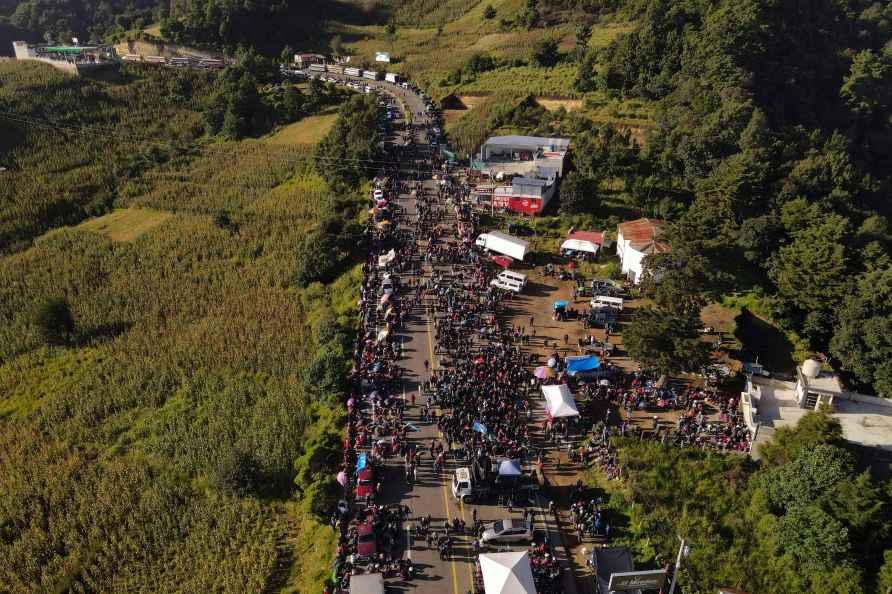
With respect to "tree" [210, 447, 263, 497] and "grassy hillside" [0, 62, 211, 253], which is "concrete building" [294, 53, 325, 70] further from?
"tree" [210, 447, 263, 497]

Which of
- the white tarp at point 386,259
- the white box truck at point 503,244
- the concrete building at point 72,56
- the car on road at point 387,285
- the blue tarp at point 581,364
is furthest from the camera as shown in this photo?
the concrete building at point 72,56

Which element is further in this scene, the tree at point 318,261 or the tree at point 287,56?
the tree at point 287,56

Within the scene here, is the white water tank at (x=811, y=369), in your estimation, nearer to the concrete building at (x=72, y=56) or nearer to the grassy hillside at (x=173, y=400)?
the grassy hillside at (x=173, y=400)

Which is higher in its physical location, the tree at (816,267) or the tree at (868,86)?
the tree at (868,86)

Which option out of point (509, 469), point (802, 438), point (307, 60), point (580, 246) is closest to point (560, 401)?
point (509, 469)

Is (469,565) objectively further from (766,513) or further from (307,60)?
(307,60)

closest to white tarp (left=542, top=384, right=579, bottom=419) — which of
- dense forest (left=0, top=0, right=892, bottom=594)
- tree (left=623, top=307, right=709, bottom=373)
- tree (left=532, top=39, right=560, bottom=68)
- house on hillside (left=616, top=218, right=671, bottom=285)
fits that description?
dense forest (left=0, top=0, right=892, bottom=594)

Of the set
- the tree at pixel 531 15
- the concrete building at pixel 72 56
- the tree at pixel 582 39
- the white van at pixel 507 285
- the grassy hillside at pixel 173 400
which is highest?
the tree at pixel 531 15

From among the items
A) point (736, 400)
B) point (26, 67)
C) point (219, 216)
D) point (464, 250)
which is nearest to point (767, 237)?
point (736, 400)

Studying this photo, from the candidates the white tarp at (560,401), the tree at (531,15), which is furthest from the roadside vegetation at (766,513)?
the tree at (531,15)
